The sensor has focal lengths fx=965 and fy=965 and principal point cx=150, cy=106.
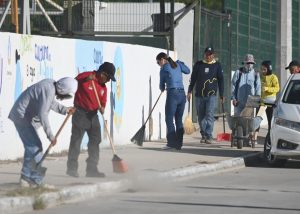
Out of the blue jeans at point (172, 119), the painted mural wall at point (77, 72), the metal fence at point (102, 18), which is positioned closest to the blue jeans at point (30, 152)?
the painted mural wall at point (77, 72)

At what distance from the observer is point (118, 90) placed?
19.4 meters

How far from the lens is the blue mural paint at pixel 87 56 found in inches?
702

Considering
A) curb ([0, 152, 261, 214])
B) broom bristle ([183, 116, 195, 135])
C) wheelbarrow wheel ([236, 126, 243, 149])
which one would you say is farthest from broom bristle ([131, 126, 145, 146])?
broom bristle ([183, 116, 195, 135])

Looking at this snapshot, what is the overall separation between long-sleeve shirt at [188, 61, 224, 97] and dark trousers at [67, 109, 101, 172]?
677 cm

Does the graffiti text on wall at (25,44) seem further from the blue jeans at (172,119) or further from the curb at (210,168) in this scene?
the blue jeans at (172,119)

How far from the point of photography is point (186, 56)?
85.4ft

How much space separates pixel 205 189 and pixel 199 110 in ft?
23.2

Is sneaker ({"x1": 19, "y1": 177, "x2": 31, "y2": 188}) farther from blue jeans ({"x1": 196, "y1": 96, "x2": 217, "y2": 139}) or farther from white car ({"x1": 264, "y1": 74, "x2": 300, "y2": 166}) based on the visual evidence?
blue jeans ({"x1": 196, "y1": 96, "x2": 217, "y2": 139})

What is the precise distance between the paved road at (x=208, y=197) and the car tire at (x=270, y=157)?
1179mm

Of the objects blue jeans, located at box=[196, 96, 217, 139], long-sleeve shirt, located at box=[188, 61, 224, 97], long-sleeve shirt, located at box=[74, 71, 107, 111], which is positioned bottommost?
blue jeans, located at box=[196, 96, 217, 139]

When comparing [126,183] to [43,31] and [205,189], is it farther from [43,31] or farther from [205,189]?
[43,31]

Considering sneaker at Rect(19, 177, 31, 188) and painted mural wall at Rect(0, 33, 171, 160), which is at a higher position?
painted mural wall at Rect(0, 33, 171, 160)

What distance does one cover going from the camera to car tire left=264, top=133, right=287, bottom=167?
55.8 feet

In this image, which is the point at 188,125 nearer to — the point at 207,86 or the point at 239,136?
the point at 207,86
